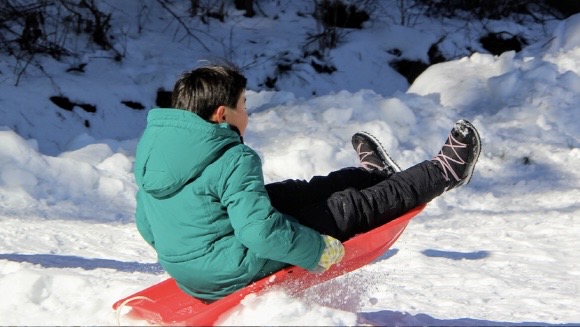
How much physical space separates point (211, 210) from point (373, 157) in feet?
4.06

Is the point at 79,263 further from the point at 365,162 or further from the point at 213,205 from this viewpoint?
the point at 213,205

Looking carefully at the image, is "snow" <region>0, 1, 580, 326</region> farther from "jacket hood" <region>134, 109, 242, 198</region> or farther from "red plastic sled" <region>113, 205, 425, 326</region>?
"jacket hood" <region>134, 109, 242, 198</region>

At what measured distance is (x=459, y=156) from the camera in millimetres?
3996

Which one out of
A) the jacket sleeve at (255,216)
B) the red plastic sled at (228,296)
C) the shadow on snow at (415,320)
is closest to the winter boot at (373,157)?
the red plastic sled at (228,296)

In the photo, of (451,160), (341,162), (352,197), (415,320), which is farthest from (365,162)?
(341,162)

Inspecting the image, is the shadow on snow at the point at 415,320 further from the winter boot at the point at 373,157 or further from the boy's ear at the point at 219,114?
the boy's ear at the point at 219,114

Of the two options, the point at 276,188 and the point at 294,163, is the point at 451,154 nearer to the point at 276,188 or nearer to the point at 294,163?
the point at 276,188

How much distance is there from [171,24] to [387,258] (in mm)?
5059

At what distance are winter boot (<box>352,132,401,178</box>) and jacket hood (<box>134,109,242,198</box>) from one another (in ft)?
3.53

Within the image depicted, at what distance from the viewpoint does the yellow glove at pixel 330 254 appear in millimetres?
3316

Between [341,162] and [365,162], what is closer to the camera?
[365,162]

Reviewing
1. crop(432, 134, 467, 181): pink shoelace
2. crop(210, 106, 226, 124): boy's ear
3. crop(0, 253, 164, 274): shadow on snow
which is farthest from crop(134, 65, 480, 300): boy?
crop(0, 253, 164, 274): shadow on snow

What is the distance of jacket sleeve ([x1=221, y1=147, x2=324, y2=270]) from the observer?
307cm

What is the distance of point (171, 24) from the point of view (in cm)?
923
